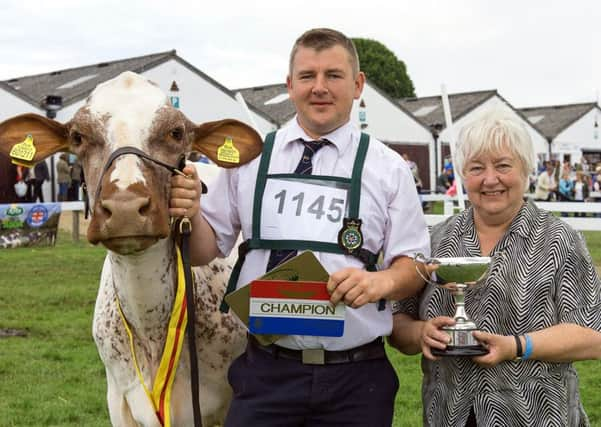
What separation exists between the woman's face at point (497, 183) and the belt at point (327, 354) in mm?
650

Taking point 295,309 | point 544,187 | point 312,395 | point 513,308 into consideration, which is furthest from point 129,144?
point 544,187

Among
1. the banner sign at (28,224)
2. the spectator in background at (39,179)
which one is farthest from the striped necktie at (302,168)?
the spectator in background at (39,179)

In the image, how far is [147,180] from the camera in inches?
111

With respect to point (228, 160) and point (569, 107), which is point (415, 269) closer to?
point (228, 160)

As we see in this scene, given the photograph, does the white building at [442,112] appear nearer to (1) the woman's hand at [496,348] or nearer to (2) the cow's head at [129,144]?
(2) the cow's head at [129,144]

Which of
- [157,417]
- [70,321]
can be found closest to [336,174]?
[157,417]

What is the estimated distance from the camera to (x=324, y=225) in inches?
117

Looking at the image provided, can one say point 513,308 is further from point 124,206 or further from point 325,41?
point 124,206

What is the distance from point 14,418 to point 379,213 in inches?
147

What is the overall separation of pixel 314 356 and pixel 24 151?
1.42 meters

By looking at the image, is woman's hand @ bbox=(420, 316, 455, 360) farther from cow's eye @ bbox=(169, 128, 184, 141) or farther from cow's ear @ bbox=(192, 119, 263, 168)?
cow's eye @ bbox=(169, 128, 184, 141)

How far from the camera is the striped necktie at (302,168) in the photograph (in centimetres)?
301

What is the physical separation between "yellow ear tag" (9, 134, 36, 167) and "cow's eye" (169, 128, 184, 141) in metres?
0.60

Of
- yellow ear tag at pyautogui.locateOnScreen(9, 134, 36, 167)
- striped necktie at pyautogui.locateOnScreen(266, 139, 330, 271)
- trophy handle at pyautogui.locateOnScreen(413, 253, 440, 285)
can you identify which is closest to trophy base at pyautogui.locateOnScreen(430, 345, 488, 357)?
trophy handle at pyautogui.locateOnScreen(413, 253, 440, 285)
